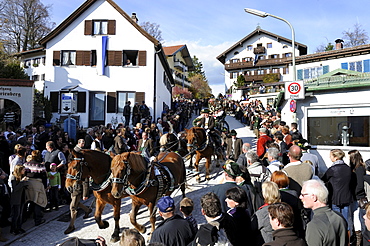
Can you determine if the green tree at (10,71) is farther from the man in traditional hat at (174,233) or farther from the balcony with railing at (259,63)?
the balcony with railing at (259,63)

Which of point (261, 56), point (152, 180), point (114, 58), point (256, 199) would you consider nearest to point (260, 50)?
point (261, 56)

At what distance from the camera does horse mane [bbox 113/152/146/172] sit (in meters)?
5.49

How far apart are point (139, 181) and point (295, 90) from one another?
639 cm

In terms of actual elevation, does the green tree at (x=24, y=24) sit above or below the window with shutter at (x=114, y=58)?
above

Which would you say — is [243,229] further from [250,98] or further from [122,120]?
[250,98]

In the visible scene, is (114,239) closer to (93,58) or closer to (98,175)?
(98,175)

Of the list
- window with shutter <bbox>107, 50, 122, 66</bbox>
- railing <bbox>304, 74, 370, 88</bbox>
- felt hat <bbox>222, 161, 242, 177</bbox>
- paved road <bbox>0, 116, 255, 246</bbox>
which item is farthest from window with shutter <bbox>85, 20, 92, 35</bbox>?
felt hat <bbox>222, 161, 242, 177</bbox>

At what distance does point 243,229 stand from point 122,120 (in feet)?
57.5

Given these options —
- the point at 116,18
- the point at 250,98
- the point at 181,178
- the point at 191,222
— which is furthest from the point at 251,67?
the point at 191,222

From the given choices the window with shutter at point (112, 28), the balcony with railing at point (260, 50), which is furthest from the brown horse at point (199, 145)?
the balcony with railing at point (260, 50)

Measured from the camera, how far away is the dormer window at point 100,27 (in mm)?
20469

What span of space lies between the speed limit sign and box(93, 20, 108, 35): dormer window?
1504 cm

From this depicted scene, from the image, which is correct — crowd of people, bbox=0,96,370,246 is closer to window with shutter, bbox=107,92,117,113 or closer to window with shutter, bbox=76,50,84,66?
window with shutter, bbox=107,92,117,113

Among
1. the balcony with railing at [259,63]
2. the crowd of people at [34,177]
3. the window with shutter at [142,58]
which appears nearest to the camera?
the crowd of people at [34,177]
